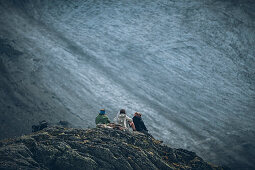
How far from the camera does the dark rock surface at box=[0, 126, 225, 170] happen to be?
22.8 feet

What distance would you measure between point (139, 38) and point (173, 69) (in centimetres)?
637

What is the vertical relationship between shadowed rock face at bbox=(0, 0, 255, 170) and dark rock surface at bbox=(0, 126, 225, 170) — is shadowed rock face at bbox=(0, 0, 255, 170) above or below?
above

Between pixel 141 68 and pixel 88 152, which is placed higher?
pixel 141 68

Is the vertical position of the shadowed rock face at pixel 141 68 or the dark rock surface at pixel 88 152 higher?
the shadowed rock face at pixel 141 68

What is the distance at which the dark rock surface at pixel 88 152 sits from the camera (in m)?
6.96

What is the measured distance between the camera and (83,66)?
2286cm

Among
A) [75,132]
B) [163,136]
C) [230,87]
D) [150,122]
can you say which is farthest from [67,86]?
[230,87]

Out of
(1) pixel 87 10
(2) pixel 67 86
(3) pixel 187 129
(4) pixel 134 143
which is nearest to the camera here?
(4) pixel 134 143

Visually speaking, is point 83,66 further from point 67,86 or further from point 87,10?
point 87,10

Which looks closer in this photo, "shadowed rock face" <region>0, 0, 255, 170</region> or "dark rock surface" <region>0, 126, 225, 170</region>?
"dark rock surface" <region>0, 126, 225, 170</region>

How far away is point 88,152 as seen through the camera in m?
7.77

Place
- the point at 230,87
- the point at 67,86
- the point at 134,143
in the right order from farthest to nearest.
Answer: the point at 230,87, the point at 67,86, the point at 134,143

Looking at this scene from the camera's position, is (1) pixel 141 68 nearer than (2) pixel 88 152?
No

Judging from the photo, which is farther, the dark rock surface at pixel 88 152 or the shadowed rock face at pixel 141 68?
the shadowed rock face at pixel 141 68
